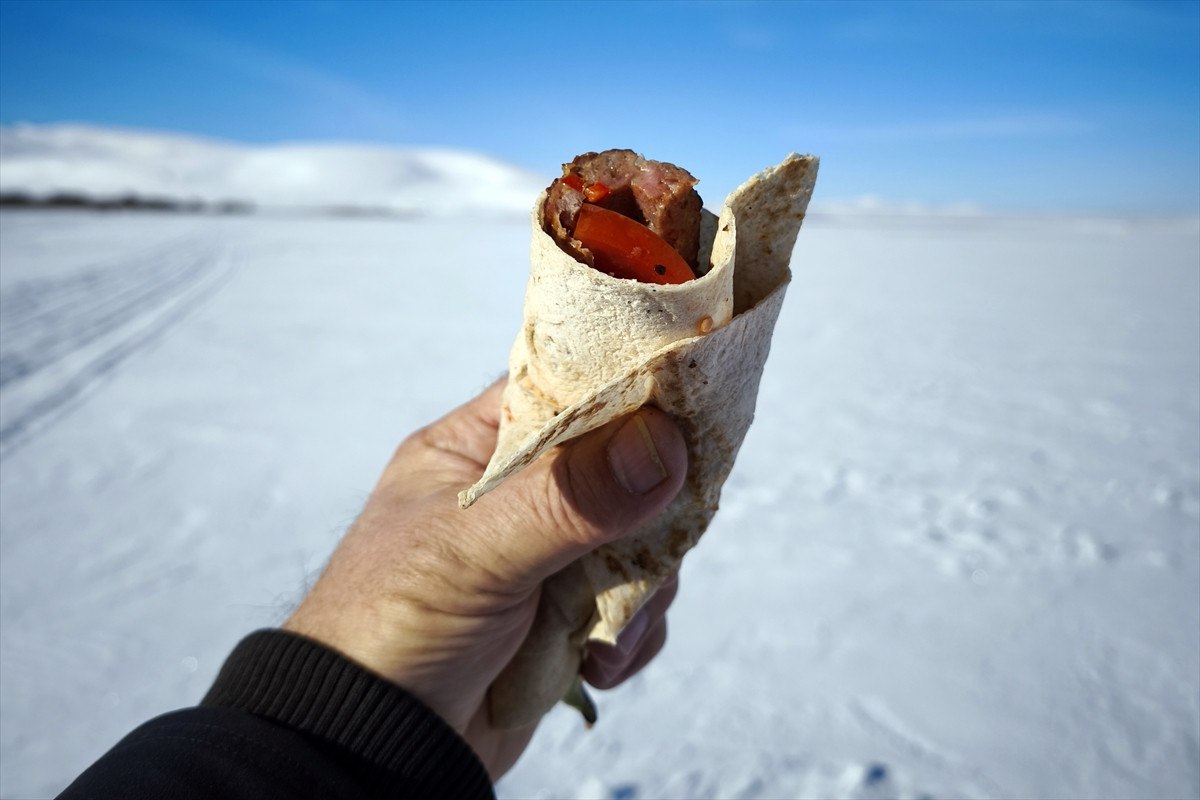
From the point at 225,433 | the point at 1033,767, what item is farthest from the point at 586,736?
the point at 225,433

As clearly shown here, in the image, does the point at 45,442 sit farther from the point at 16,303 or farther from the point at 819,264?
the point at 819,264

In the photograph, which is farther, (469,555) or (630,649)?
(630,649)

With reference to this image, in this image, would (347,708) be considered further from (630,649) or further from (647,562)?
(630,649)

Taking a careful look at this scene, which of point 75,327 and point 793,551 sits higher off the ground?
point 75,327

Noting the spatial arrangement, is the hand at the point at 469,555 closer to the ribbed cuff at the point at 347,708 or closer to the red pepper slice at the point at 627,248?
the ribbed cuff at the point at 347,708

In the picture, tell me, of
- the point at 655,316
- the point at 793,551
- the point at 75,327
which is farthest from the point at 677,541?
the point at 75,327

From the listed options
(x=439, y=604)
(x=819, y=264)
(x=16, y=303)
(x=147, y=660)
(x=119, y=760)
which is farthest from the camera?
(x=819, y=264)
